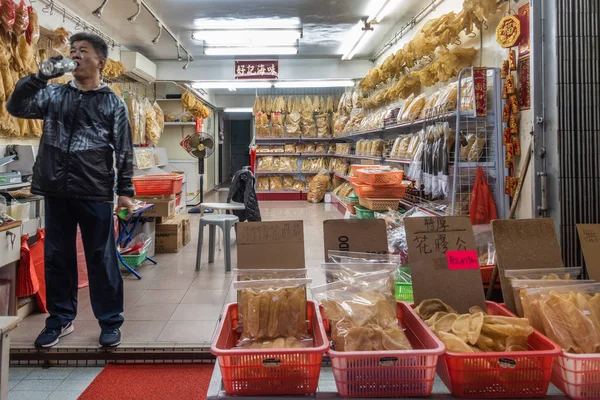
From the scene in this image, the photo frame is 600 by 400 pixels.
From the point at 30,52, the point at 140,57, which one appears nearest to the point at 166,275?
the point at 30,52

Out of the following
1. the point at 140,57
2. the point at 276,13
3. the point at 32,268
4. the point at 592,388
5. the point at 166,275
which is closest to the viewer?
the point at 592,388

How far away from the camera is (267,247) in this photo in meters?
1.92

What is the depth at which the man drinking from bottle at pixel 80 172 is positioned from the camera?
2752 millimetres

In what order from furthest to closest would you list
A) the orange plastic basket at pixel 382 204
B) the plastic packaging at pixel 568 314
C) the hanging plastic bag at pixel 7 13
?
the orange plastic basket at pixel 382 204 < the hanging plastic bag at pixel 7 13 < the plastic packaging at pixel 568 314

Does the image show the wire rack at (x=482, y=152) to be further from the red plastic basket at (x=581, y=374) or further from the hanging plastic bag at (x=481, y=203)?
the red plastic basket at (x=581, y=374)

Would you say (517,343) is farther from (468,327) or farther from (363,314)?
(363,314)

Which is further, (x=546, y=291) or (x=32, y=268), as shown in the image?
(x=32, y=268)

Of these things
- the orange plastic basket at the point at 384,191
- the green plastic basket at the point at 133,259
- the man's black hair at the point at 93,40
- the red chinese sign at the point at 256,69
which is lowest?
the green plastic basket at the point at 133,259

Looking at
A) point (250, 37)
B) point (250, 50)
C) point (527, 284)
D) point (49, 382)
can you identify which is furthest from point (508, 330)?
point (250, 50)

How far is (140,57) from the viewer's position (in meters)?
8.60

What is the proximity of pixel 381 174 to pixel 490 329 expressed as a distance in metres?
3.76

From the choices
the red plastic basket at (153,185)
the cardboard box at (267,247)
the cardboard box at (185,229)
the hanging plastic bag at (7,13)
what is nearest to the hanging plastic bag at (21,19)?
the hanging plastic bag at (7,13)

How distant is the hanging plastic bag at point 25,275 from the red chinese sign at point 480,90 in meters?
3.50

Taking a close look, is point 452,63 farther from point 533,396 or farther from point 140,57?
point 140,57
